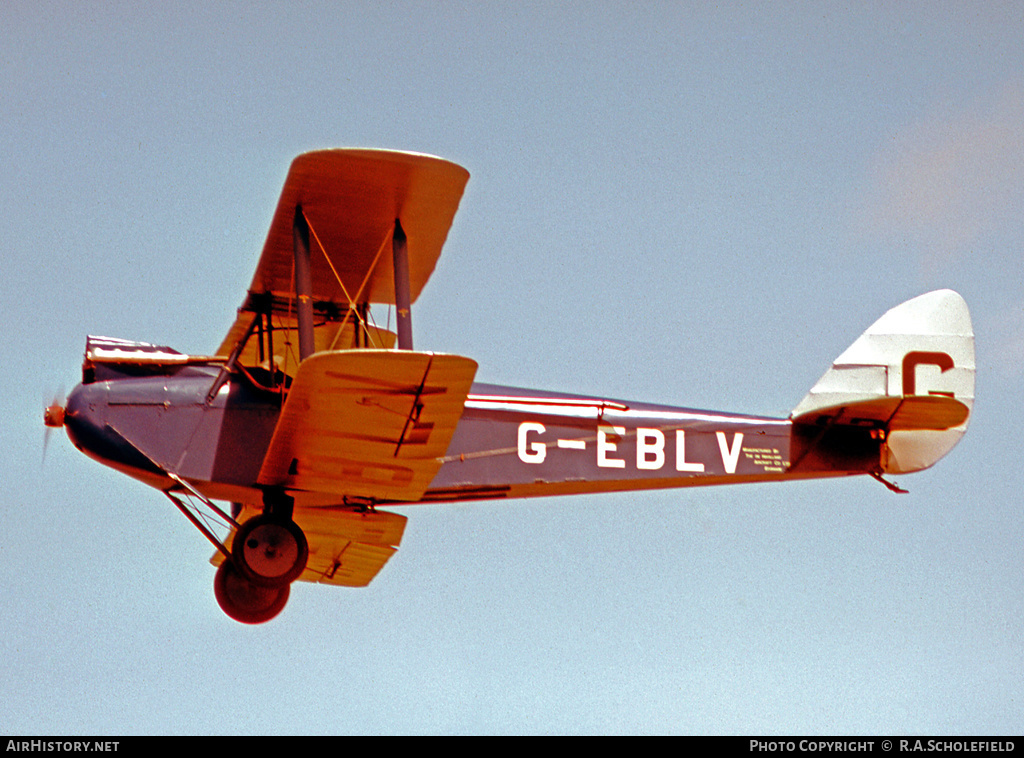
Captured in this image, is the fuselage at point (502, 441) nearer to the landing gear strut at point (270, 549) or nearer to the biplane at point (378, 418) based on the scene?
the biplane at point (378, 418)

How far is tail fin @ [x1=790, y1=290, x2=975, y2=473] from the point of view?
11.7 meters

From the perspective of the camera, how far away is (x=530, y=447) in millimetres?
10961

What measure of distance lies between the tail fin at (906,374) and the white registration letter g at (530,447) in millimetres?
2317

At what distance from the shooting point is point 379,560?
1267cm

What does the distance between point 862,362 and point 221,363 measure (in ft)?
18.6

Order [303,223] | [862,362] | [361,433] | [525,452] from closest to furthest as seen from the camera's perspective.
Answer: [361,433]
[303,223]
[525,452]
[862,362]

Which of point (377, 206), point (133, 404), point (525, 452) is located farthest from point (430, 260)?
point (133, 404)

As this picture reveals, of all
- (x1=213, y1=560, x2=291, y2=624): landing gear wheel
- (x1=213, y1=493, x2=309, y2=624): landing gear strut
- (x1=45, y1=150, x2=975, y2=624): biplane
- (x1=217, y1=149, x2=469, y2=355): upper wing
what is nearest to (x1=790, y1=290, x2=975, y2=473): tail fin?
(x1=45, y1=150, x2=975, y2=624): biplane

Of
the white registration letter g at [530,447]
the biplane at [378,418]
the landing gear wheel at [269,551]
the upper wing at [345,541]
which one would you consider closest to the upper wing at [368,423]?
the biplane at [378,418]

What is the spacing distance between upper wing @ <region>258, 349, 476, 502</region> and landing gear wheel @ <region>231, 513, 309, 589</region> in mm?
329

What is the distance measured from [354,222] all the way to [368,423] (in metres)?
1.79

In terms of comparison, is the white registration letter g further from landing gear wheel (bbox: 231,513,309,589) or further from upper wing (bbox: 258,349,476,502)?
landing gear wheel (bbox: 231,513,309,589)

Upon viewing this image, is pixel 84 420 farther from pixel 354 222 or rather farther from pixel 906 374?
pixel 906 374

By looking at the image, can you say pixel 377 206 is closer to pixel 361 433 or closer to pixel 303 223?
pixel 303 223
